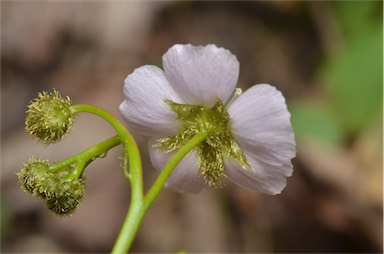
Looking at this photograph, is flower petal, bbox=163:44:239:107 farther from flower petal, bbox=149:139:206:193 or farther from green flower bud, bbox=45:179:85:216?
green flower bud, bbox=45:179:85:216

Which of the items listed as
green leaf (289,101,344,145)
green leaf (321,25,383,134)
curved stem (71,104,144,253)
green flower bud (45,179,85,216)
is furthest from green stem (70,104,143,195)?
green leaf (321,25,383,134)

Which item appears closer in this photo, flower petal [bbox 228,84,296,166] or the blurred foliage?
flower petal [bbox 228,84,296,166]

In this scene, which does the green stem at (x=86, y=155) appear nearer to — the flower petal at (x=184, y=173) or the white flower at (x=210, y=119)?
the white flower at (x=210, y=119)

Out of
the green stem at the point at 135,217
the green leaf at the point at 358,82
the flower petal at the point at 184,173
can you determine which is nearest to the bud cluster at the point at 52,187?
the green stem at the point at 135,217

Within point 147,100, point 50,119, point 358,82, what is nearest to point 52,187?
point 50,119

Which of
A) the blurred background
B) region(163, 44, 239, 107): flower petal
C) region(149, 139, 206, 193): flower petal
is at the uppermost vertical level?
region(163, 44, 239, 107): flower petal

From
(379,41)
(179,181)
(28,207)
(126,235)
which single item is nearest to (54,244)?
(28,207)
